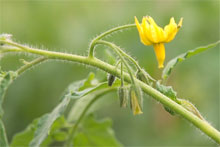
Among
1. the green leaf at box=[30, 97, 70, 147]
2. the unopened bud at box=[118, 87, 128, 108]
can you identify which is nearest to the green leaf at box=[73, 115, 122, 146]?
the green leaf at box=[30, 97, 70, 147]

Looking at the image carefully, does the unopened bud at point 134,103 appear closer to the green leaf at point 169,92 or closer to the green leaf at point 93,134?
the green leaf at point 169,92

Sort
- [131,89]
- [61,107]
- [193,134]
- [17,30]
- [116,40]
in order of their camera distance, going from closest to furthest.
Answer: [131,89], [61,107], [193,134], [116,40], [17,30]

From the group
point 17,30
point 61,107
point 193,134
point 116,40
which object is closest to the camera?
point 61,107

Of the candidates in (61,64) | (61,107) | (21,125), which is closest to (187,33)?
(61,64)

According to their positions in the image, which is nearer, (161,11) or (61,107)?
(61,107)

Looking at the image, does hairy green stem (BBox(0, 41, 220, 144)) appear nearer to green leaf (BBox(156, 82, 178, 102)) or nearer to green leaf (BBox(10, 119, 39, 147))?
green leaf (BBox(156, 82, 178, 102))

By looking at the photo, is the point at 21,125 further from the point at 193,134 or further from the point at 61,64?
the point at 193,134

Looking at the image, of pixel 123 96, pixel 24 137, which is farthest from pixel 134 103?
pixel 24 137
